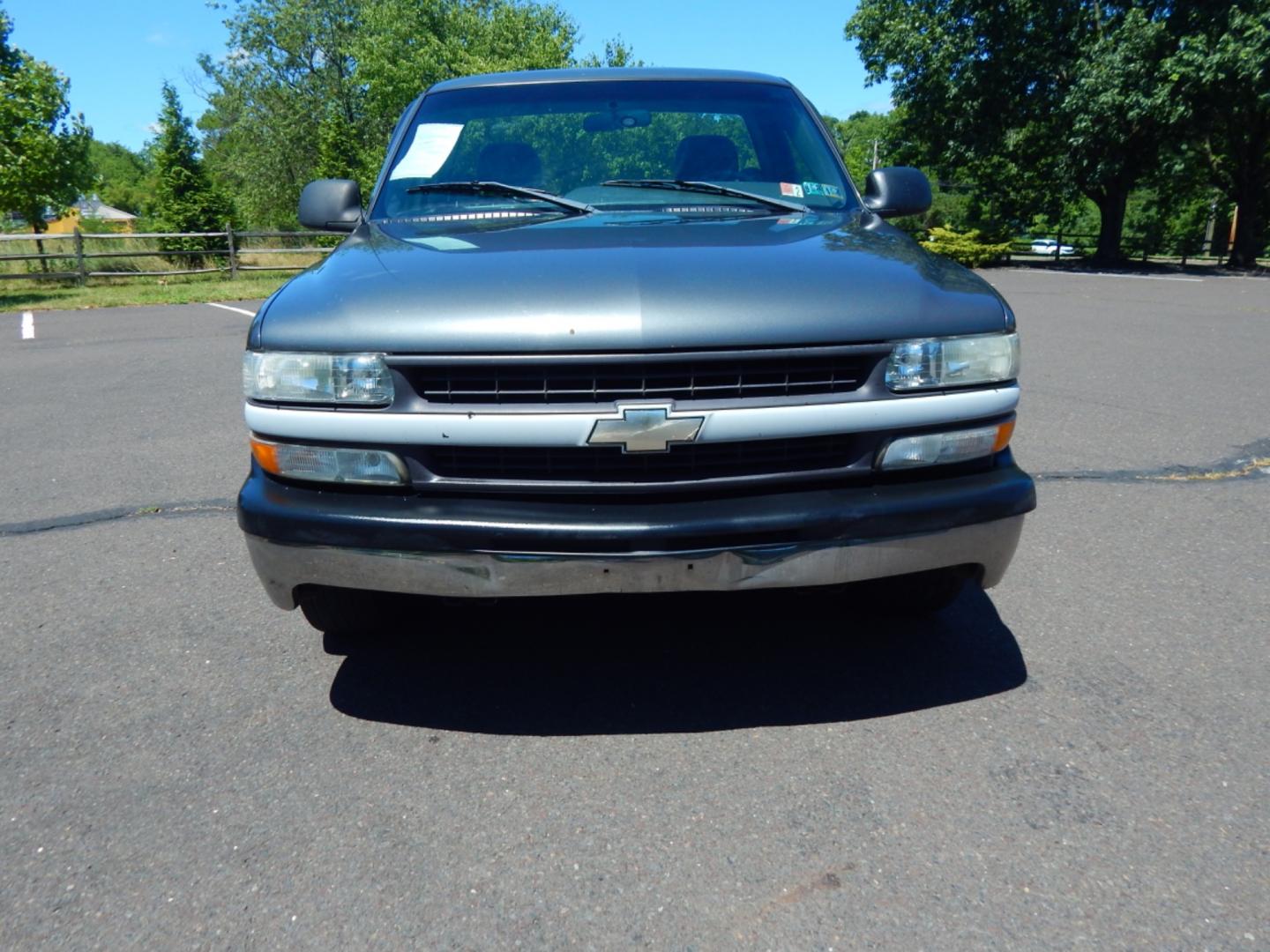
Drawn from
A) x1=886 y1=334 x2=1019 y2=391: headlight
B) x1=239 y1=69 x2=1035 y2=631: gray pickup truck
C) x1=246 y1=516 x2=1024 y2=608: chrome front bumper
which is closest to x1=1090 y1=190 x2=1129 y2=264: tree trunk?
x1=886 y1=334 x2=1019 y2=391: headlight

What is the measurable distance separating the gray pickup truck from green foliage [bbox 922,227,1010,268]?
28762 mm

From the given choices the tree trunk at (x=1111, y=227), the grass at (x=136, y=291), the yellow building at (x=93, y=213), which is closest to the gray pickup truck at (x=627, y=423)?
the grass at (x=136, y=291)

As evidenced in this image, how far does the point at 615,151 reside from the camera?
11.9 feet

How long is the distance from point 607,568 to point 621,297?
63 cm

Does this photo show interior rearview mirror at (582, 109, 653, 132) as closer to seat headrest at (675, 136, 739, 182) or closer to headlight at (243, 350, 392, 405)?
seat headrest at (675, 136, 739, 182)

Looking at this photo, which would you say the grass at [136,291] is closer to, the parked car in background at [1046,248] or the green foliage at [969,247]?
the green foliage at [969,247]

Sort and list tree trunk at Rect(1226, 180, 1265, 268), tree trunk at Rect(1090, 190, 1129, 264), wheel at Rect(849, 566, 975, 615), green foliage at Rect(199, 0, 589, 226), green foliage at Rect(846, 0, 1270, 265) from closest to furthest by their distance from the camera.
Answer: wheel at Rect(849, 566, 975, 615) < green foliage at Rect(846, 0, 1270, 265) < tree trunk at Rect(1226, 180, 1265, 268) < tree trunk at Rect(1090, 190, 1129, 264) < green foliage at Rect(199, 0, 589, 226)

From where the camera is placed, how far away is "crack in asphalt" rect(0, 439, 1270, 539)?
4.42m

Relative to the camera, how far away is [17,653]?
3145 millimetres

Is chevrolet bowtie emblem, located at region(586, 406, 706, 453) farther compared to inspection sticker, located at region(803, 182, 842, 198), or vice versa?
inspection sticker, located at region(803, 182, 842, 198)

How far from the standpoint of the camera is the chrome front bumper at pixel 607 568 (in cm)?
235

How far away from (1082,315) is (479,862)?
1330 centimetres

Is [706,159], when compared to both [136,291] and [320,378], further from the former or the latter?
[136,291]

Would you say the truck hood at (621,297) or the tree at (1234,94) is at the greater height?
the tree at (1234,94)
